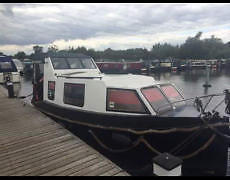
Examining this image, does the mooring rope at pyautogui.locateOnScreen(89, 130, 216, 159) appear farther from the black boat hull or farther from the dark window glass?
the dark window glass

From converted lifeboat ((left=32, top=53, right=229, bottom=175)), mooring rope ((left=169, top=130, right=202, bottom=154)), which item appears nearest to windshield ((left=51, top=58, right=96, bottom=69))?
converted lifeboat ((left=32, top=53, right=229, bottom=175))

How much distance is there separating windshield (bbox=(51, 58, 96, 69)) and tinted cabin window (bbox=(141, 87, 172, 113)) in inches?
159

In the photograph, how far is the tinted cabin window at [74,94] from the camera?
6.96 metres

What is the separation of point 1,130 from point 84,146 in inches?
127

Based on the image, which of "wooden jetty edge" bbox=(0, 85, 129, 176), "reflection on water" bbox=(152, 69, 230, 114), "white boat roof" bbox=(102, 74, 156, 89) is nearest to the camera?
"wooden jetty edge" bbox=(0, 85, 129, 176)

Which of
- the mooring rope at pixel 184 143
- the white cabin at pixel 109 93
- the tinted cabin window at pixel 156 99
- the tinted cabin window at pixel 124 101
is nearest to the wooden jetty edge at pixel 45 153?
the white cabin at pixel 109 93

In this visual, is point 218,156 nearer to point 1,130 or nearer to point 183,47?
point 1,130

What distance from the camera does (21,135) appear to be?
6543 millimetres

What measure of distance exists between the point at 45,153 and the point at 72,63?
4725 millimetres

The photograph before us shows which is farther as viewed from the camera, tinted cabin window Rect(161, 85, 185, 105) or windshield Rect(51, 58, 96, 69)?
windshield Rect(51, 58, 96, 69)

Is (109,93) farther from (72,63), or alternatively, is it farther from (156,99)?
(72,63)

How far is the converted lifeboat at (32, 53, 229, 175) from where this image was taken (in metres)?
5.18

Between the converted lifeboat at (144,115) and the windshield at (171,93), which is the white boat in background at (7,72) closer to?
the converted lifeboat at (144,115)

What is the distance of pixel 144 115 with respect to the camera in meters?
5.71
